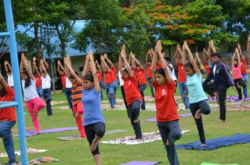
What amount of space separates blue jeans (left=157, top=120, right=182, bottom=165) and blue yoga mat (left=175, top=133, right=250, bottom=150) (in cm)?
194

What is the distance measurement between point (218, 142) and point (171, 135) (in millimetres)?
2638

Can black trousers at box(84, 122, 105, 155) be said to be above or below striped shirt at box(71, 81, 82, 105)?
below

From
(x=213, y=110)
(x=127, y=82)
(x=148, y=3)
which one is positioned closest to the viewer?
(x=127, y=82)

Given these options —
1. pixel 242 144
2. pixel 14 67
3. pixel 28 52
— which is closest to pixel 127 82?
pixel 242 144

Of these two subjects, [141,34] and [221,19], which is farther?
[221,19]

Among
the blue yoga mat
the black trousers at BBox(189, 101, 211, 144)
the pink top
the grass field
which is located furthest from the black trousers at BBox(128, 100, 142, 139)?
the pink top

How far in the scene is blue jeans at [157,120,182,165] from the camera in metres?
7.31

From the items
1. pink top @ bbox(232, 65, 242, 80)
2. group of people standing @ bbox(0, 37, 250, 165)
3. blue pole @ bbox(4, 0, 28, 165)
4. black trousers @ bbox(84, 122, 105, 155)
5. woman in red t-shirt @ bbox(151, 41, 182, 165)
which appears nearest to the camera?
blue pole @ bbox(4, 0, 28, 165)

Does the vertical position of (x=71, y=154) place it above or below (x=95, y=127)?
below

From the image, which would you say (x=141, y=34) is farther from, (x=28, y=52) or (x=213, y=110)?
(x=213, y=110)

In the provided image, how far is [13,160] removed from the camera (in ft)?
29.2

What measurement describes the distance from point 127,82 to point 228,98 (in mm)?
9107

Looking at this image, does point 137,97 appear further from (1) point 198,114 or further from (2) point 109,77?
(2) point 109,77

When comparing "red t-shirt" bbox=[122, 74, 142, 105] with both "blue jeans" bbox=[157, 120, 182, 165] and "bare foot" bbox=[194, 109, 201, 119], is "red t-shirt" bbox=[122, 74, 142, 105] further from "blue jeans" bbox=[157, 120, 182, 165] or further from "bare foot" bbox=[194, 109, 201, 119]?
"blue jeans" bbox=[157, 120, 182, 165]
